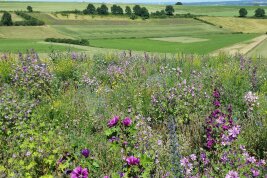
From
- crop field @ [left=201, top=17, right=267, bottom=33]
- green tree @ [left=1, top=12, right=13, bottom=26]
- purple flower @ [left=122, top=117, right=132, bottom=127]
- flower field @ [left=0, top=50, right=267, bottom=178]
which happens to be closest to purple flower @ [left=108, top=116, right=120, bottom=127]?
flower field @ [left=0, top=50, right=267, bottom=178]

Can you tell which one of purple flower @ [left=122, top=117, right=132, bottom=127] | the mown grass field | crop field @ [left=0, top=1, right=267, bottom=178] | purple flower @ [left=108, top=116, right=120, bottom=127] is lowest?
the mown grass field

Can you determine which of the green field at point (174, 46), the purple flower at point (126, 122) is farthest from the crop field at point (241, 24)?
the purple flower at point (126, 122)

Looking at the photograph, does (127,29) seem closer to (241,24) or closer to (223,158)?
(241,24)

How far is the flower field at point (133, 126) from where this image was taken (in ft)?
13.3

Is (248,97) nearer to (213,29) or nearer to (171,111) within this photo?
(171,111)

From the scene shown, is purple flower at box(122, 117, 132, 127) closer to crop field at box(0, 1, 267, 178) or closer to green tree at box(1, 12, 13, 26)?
crop field at box(0, 1, 267, 178)

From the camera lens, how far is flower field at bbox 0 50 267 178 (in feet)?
13.3

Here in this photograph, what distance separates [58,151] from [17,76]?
4.31 meters

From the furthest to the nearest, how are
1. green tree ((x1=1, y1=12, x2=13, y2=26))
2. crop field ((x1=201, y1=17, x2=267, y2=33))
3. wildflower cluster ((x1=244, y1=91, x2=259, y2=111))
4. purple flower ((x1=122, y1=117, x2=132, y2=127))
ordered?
1. crop field ((x1=201, y1=17, x2=267, y2=33))
2. green tree ((x1=1, y1=12, x2=13, y2=26))
3. wildflower cluster ((x1=244, y1=91, x2=259, y2=111))
4. purple flower ((x1=122, y1=117, x2=132, y2=127))

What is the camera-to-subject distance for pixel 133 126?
163 inches

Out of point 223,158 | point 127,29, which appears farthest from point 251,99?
point 127,29

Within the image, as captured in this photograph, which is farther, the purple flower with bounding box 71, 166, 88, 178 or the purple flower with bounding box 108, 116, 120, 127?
the purple flower with bounding box 108, 116, 120, 127

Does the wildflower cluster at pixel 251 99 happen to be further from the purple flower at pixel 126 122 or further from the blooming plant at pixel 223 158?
the purple flower at pixel 126 122

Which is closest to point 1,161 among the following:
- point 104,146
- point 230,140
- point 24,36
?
point 104,146
